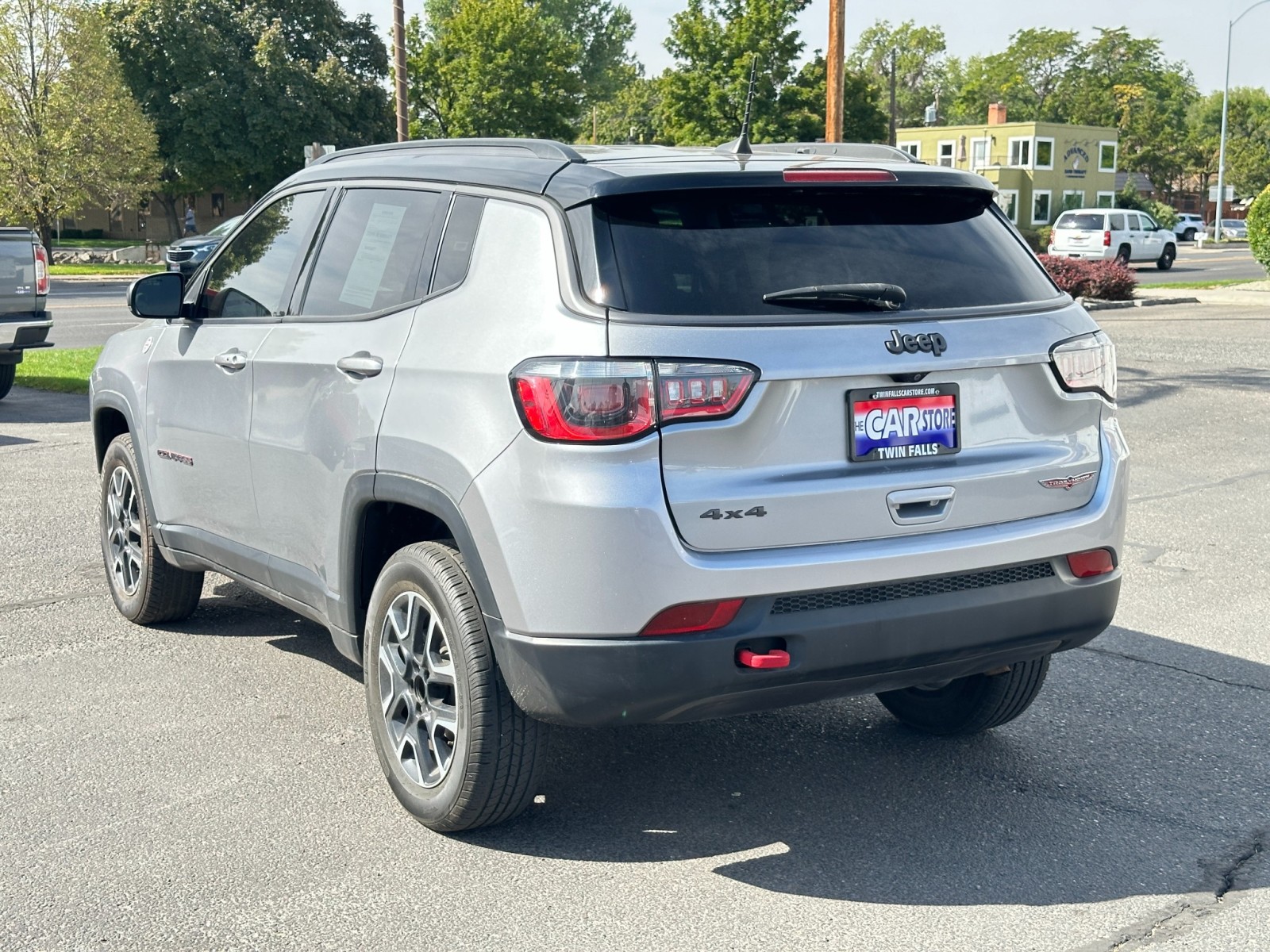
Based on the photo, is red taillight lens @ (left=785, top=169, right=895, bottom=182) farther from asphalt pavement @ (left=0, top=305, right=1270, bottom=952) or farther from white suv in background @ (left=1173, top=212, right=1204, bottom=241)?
white suv in background @ (left=1173, top=212, right=1204, bottom=241)

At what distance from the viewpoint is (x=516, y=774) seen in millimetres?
3820

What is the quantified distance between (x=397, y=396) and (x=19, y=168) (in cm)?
4282

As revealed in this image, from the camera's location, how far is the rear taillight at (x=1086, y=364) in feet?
12.8

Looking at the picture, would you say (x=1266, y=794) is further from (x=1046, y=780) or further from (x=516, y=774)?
(x=516, y=774)

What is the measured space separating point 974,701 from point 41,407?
36.1 feet

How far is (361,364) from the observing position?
13.6 ft

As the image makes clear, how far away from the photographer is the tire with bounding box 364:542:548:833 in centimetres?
373

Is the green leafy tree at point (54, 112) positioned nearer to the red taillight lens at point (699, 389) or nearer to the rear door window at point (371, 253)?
the rear door window at point (371, 253)

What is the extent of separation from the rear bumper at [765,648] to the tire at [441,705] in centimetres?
17

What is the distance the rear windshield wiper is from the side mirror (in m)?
2.68

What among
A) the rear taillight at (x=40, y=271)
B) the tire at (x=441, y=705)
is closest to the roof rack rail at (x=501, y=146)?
the tire at (x=441, y=705)

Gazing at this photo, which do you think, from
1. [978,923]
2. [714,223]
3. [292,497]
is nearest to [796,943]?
[978,923]

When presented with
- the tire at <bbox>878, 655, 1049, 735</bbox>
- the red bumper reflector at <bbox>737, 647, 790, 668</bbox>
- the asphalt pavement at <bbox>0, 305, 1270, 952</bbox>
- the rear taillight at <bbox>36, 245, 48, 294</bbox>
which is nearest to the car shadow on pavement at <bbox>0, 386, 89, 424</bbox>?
the rear taillight at <bbox>36, 245, 48, 294</bbox>

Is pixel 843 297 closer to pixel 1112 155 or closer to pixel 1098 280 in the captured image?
pixel 1098 280
